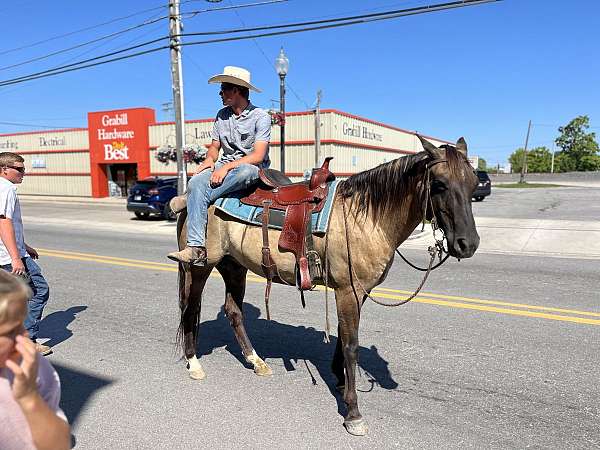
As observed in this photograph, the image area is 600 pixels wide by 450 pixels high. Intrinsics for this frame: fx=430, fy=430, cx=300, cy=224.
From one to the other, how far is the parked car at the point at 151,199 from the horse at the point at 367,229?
14232 mm

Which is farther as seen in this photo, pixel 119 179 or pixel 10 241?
pixel 119 179

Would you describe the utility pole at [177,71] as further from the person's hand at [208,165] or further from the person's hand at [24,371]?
the person's hand at [24,371]

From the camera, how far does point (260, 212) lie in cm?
347

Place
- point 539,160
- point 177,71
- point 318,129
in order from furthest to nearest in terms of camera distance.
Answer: point 539,160 < point 318,129 < point 177,71

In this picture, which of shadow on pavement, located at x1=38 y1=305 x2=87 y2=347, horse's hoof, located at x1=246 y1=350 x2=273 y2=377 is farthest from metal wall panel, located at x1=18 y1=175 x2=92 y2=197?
horse's hoof, located at x1=246 y1=350 x2=273 y2=377

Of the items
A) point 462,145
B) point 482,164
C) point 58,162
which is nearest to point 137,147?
point 58,162

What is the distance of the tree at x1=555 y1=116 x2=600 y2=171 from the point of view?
235 feet

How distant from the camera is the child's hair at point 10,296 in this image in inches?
44.0

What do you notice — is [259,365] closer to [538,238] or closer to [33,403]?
[33,403]

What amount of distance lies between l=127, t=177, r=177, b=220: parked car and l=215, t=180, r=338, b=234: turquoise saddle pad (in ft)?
46.1

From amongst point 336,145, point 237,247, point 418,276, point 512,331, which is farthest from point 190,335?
point 336,145

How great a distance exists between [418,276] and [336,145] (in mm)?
16843

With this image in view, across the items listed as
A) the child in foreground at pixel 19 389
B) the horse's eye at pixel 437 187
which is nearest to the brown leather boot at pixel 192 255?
the horse's eye at pixel 437 187

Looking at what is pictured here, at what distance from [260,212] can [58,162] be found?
34.8 m
